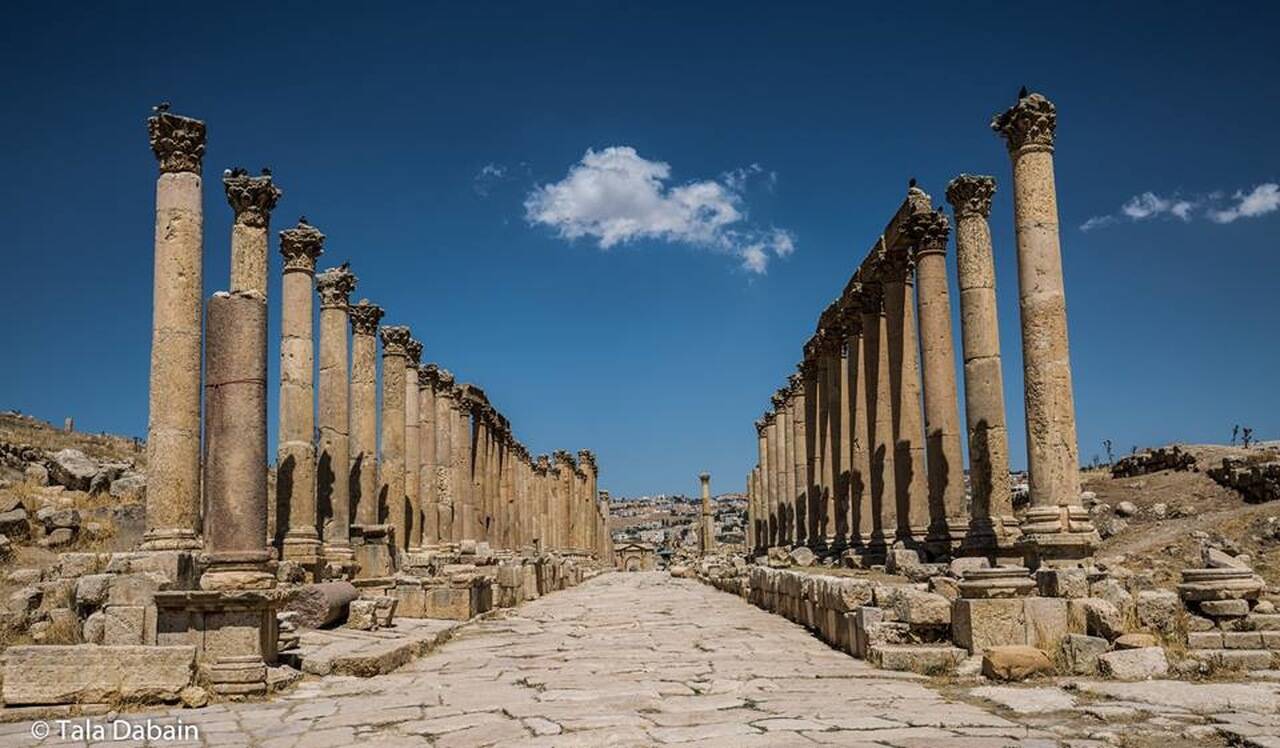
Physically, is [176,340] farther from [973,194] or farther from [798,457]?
[798,457]

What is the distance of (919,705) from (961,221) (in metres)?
11.1

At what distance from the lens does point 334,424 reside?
21781mm

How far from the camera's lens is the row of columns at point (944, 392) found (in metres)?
14.3

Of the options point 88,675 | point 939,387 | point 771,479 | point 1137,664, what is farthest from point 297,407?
point 771,479

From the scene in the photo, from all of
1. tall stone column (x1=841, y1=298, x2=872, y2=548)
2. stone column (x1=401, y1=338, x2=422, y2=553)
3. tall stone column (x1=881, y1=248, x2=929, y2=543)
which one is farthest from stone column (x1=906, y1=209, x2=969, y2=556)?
stone column (x1=401, y1=338, x2=422, y2=553)

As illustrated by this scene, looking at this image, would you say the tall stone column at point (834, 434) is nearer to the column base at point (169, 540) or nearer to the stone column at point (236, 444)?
the column base at point (169, 540)

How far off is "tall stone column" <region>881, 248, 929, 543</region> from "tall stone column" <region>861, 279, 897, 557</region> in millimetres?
749

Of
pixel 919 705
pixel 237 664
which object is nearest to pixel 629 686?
pixel 919 705

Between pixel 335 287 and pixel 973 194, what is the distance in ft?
41.8

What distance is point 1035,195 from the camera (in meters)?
14.6

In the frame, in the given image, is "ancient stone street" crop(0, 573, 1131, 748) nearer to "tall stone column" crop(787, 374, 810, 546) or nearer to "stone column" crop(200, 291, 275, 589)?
"stone column" crop(200, 291, 275, 589)

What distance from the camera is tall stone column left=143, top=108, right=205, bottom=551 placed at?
13945 mm

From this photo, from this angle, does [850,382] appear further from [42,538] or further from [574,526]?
[574,526]

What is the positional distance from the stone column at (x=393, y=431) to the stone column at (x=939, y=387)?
42.6 feet
